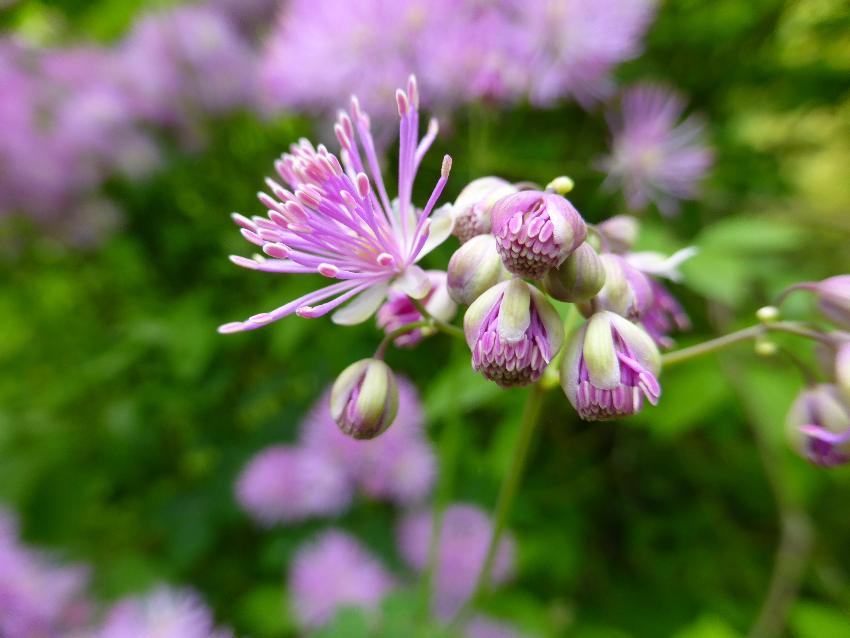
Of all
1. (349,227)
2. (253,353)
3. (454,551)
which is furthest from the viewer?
(253,353)

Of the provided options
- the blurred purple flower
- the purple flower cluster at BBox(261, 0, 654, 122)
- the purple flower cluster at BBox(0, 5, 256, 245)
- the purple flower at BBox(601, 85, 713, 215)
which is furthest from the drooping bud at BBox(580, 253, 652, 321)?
the purple flower cluster at BBox(0, 5, 256, 245)

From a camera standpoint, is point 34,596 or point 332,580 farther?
point 332,580

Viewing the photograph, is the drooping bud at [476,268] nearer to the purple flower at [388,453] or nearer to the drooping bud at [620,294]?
the drooping bud at [620,294]

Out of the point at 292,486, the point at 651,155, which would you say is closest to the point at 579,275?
the point at 651,155

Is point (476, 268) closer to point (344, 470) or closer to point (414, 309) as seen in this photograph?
point (414, 309)

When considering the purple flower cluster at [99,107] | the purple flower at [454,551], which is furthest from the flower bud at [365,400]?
the purple flower cluster at [99,107]

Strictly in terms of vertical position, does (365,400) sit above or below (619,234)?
below

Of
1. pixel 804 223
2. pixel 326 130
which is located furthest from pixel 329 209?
pixel 804 223
